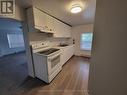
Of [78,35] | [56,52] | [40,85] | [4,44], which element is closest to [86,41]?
[78,35]

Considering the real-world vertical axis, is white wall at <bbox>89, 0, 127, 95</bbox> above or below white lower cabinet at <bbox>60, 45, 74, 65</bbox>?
above

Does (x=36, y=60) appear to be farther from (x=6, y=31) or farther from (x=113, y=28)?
(x=6, y=31)

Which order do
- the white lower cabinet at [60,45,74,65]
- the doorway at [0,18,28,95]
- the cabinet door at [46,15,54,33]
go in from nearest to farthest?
1. the doorway at [0,18,28,95]
2. the cabinet door at [46,15,54,33]
3. the white lower cabinet at [60,45,74,65]

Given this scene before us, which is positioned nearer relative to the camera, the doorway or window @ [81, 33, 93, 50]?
the doorway

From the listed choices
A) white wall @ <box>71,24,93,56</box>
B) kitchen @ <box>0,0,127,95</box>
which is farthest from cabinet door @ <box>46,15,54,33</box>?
white wall @ <box>71,24,93,56</box>

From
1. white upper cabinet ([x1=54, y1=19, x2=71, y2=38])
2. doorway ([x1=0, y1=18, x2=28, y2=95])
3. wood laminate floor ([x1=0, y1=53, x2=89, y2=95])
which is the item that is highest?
white upper cabinet ([x1=54, y1=19, x2=71, y2=38])

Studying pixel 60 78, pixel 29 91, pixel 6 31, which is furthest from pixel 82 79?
pixel 6 31

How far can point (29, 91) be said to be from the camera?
182 cm

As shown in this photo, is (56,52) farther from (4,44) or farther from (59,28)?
(4,44)

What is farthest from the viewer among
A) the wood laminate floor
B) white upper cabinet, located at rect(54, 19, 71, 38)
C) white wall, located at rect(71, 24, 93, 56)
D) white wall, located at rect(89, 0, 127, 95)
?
white wall, located at rect(71, 24, 93, 56)

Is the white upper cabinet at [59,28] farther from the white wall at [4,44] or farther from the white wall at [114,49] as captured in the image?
the white wall at [4,44]

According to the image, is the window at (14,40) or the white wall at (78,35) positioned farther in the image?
the window at (14,40)

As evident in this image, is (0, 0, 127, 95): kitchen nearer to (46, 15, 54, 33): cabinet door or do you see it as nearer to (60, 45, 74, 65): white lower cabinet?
(46, 15, 54, 33): cabinet door

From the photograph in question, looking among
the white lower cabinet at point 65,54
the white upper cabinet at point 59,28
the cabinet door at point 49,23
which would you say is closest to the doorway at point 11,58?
the cabinet door at point 49,23
